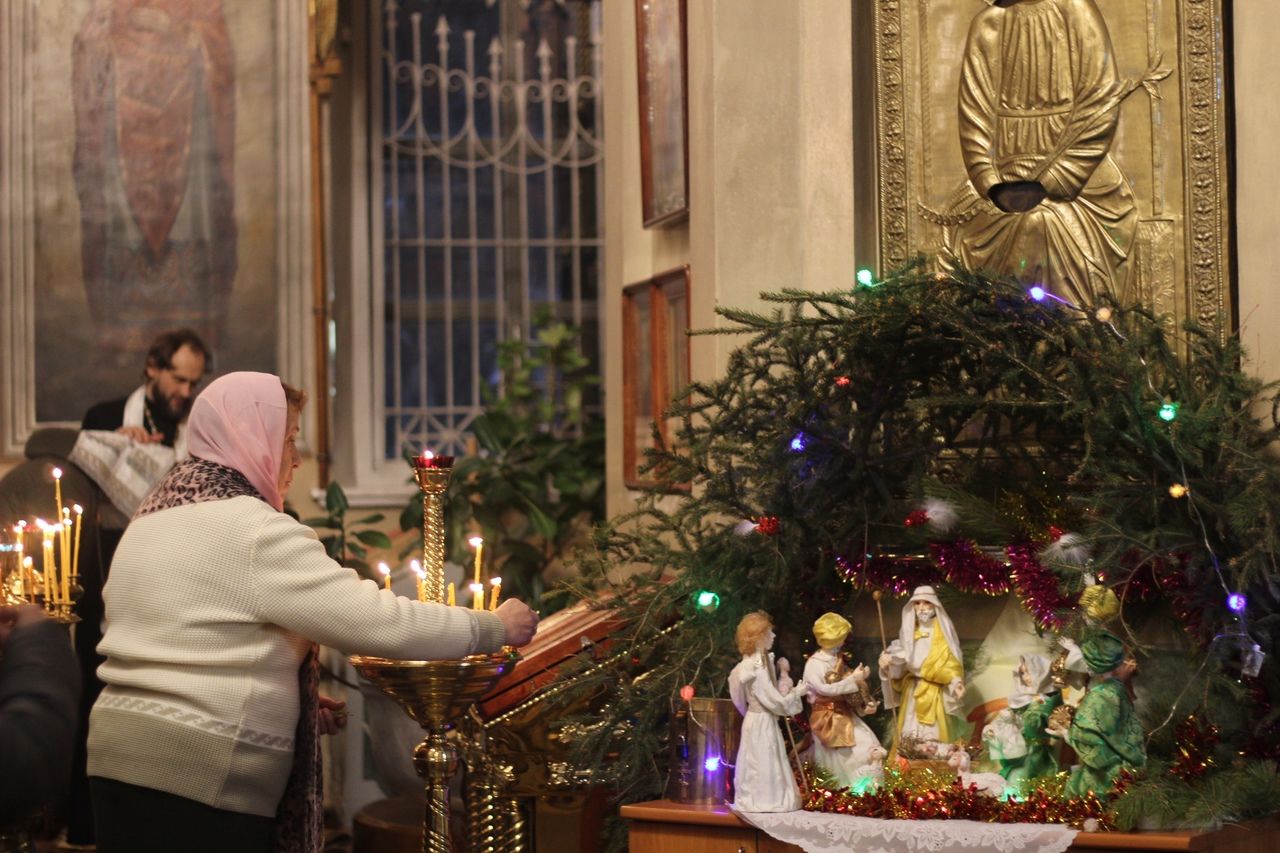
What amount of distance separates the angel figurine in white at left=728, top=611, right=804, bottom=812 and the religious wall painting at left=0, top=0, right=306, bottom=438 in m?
4.65

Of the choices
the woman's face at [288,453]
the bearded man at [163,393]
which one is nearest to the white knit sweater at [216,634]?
the woman's face at [288,453]

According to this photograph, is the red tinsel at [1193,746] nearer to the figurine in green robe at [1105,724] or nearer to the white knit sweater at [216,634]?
the figurine in green robe at [1105,724]

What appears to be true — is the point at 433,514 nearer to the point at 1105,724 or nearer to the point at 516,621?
the point at 516,621

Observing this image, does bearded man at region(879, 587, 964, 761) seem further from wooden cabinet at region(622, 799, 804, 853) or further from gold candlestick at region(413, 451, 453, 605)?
gold candlestick at region(413, 451, 453, 605)

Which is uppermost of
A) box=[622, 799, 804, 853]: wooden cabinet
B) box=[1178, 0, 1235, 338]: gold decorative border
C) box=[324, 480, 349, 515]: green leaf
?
box=[1178, 0, 1235, 338]: gold decorative border

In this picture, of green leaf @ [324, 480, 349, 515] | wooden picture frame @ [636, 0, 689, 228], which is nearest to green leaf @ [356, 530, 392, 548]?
green leaf @ [324, 480, 349, 515]

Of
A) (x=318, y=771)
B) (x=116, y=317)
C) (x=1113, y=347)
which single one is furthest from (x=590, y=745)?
(x=116, y=317)

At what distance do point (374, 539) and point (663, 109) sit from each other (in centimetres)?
293

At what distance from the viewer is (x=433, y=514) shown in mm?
3863

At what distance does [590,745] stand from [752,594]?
0.57 m

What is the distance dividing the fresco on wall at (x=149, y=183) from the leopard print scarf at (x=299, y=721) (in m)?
4.56

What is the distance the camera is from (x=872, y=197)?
4.86 m

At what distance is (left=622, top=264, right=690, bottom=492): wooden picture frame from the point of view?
223 inches

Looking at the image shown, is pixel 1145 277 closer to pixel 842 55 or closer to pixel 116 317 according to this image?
pixel 842 55
